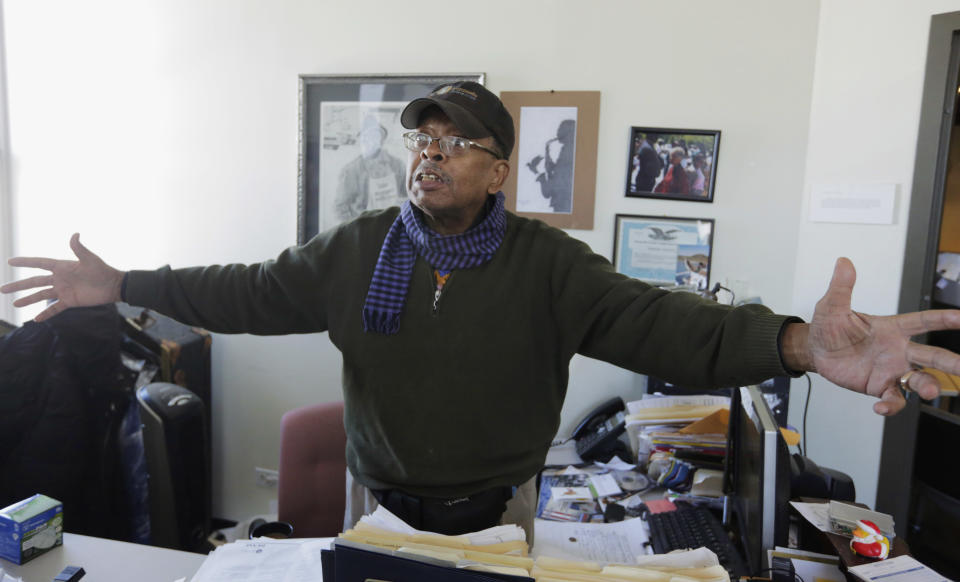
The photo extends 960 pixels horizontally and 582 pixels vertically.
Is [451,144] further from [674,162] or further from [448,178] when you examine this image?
[674,162]

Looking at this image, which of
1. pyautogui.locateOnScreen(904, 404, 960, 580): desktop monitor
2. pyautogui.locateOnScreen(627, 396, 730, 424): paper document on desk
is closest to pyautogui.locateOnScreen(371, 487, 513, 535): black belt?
pyautogui.locateOnScreen(627, 396, 730, 424): paper document on desk

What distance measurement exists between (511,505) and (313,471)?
77 cm

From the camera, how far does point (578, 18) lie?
7.11 feet

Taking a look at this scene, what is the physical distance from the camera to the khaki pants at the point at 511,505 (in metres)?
1.31

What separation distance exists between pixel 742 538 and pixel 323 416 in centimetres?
120

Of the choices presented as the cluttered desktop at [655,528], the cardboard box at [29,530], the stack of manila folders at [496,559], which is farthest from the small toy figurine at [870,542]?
the cardboard box at [29,530]

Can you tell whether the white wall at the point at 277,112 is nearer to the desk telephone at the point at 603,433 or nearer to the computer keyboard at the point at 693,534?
the desk telephone at the point at 603,433

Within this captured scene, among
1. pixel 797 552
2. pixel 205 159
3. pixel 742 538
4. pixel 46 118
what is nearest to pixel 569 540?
pixel 742 538

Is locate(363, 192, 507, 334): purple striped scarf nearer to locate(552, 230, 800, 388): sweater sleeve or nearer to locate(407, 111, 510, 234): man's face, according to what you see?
locate(407, 111, 510, 234): man's face

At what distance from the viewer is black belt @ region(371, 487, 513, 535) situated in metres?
1.21

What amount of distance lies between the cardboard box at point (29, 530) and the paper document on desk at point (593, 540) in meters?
1.01

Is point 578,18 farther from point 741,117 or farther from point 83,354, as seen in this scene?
point 83,354

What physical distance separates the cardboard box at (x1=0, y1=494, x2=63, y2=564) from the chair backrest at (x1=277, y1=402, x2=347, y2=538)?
66 cm

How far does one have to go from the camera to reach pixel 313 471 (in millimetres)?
1800
